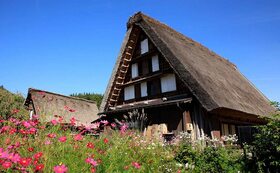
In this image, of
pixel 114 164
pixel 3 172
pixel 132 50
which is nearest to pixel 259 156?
pixel 114 164

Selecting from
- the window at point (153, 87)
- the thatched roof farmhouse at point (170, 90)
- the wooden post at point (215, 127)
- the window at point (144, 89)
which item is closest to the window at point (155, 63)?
the thatched roof farmhouse at point (170, 90)

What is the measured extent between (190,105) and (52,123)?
309 inches

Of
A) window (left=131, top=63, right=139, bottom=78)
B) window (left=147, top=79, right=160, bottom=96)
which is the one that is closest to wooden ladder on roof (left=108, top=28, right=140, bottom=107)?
window (left=131, top=63, right=139, bottom=78)

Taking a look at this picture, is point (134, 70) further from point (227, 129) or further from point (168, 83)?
point (227, 129)

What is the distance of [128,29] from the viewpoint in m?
15.3

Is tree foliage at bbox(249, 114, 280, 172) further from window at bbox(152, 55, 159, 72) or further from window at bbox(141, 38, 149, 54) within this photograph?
window at bbox(141, 38, 149, 54)

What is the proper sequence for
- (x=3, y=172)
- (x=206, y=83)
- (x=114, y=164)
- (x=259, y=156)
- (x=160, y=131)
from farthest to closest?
(x=160, y=131) < (x=206, y=83) < (x=259, y=156) < (x=114, y=164) < (x=3, y=172)

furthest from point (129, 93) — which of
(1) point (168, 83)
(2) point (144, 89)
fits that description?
(1) point (168, 83)

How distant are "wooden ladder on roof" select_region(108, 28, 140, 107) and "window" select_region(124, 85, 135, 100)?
55 centimetres

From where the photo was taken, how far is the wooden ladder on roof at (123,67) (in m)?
15.0

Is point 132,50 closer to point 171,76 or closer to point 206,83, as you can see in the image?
point 171,76

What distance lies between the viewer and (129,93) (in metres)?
14.8

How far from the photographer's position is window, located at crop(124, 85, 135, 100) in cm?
1457

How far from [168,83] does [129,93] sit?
3067 mm
